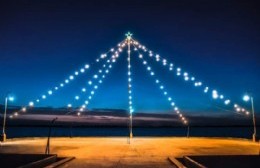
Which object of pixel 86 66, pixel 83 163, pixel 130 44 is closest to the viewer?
pixel 83 163

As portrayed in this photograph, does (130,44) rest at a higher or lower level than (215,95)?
higher

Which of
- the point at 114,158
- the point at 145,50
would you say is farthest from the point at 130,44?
the point at 114,158

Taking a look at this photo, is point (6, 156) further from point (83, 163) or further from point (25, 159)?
point (83, 163)

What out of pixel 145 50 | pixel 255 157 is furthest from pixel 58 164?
pixel 145 50

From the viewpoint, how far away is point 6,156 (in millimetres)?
17484

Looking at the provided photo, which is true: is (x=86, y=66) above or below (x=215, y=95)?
above

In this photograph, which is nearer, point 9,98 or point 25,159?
point 25,159

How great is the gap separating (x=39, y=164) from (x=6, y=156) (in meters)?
3.94

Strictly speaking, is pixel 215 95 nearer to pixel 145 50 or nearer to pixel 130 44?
pixel 145 50

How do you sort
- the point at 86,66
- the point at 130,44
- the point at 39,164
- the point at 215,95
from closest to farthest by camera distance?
the point at 39,164 → the point at 215,95 → the point at 86,66 → the point at 130,44

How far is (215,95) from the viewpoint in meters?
24.3

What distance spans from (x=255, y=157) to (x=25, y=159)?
1147 cm

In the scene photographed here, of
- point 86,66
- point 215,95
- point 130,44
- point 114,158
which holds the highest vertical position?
point 130,44

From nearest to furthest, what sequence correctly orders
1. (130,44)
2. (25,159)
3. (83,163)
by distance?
(83,163) → (25,159) → (130,44)
